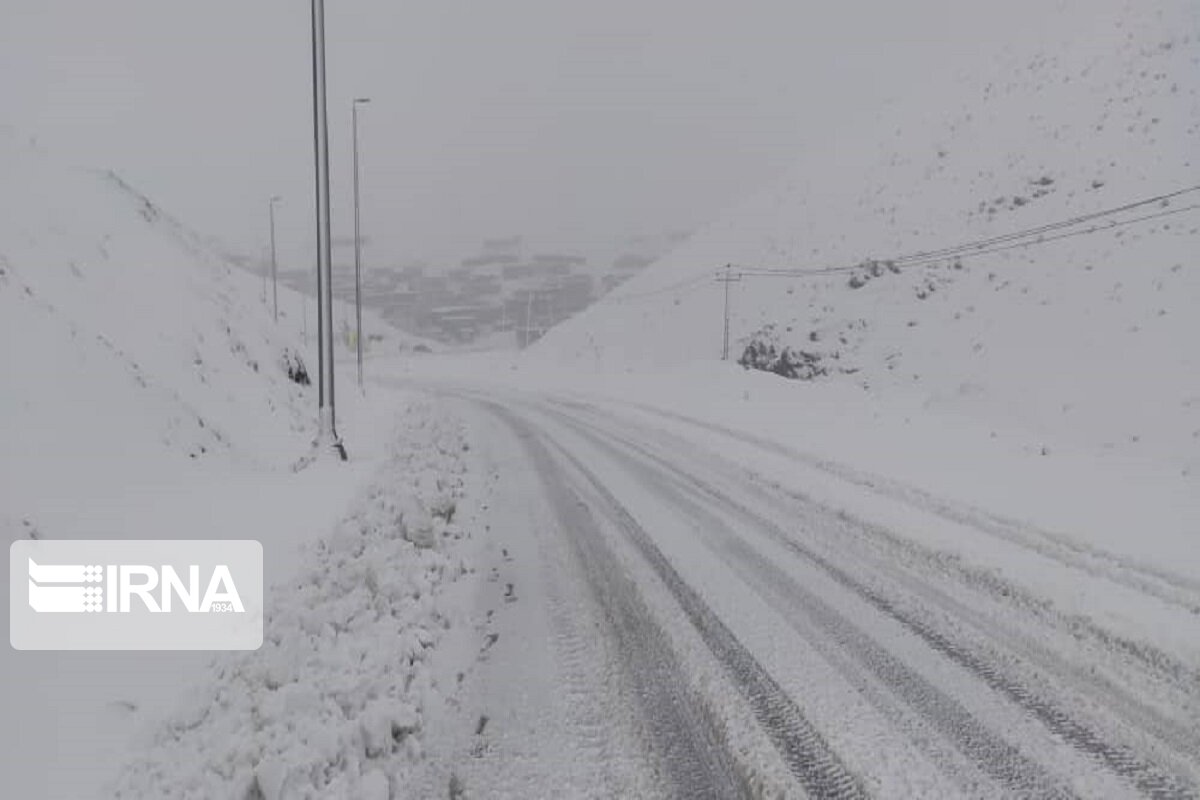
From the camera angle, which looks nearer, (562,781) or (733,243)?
(562,781)

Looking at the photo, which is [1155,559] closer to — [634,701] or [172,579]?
[634,701]

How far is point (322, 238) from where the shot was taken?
1280 cm

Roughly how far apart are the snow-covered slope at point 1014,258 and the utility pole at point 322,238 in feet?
50.8

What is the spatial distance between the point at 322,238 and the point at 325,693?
1008 cm

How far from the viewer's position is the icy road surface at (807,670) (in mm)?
3902

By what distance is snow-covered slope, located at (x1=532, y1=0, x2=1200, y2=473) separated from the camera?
23125 millimetres

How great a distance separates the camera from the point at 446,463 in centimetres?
1273

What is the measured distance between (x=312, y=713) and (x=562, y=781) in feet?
4.44

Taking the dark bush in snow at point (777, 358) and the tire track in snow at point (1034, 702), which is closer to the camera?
the tire track in snow at point (1034, 702)

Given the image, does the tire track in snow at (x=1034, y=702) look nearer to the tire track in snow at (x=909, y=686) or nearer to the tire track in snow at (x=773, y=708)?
the tire track in snow at (x=909, y=686)

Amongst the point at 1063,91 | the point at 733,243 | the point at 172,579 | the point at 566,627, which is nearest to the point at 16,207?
the point at 172,579

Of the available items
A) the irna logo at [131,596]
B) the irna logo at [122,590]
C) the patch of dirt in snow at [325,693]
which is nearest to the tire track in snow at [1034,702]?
the patch of dirt in snow at [325,693]

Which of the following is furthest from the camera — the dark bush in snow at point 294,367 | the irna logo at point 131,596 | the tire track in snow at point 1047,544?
the dark bush in snow at point 294,367

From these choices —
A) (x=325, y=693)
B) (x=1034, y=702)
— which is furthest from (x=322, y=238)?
(x=1034, y=702)
